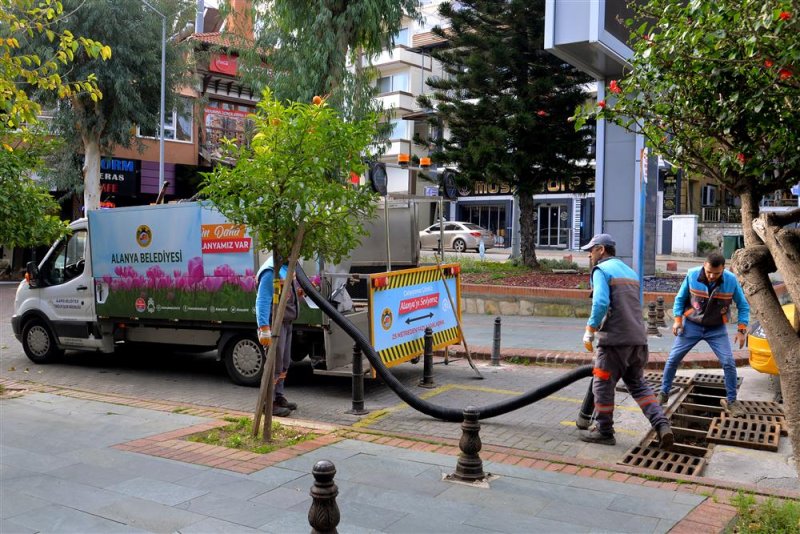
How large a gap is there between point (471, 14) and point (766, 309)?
715 inches

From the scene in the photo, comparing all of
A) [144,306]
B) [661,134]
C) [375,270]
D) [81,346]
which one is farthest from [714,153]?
[81,346]

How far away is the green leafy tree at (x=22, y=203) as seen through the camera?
29.8 ft

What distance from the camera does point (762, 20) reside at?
143 inches

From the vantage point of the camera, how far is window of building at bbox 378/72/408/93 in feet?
153

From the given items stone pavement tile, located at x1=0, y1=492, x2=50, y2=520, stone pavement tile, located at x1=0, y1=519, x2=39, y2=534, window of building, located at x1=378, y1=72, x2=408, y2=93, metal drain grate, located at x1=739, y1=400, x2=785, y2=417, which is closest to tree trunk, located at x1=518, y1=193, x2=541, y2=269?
metal drain grate, located at x1=739, y1=400, x2=785, y2=417

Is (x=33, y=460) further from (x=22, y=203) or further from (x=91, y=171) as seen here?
(x=91, y=171)

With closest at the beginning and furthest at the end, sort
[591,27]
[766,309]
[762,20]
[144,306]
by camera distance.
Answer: [762,20] → [766,309] → [144,306] → [591,27]

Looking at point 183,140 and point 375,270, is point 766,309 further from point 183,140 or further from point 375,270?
point 183,140

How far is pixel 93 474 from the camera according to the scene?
5559mm

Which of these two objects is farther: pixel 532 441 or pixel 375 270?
pixel 375 270

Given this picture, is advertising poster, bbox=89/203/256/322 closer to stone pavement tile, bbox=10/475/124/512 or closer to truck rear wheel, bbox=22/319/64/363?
truck rear wheel, bbox=22/319/64/363

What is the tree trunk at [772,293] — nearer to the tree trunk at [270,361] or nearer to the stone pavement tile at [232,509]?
the stone pavement tile at [232,509]

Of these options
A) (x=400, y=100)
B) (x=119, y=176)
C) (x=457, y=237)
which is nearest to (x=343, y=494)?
(x=119, y=176)

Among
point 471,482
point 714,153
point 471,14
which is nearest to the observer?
point 714,153
